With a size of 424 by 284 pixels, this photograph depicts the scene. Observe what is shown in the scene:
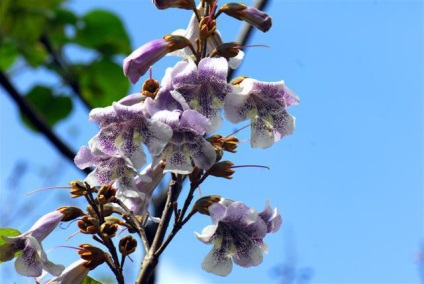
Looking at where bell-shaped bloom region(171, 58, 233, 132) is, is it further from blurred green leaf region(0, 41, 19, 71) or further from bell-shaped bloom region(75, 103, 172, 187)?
blurred green leaf region(0, 41, 19, 71)

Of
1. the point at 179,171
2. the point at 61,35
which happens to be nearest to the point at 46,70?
the point at 61,35

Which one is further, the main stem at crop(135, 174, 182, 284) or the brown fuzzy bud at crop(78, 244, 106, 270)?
the brown fuzzy bud at crop(78, 244, 106, 270)

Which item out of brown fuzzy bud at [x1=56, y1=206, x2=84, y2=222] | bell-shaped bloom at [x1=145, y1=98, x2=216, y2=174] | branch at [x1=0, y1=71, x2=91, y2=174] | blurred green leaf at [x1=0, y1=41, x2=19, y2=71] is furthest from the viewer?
blurred green leaf at [x1=0, y1=41, x2=19, y2=71]

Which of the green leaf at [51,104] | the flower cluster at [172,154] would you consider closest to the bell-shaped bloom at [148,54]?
the flower cluster at [172,154]

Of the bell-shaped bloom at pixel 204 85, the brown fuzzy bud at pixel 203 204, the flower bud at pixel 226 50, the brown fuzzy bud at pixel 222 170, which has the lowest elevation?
the brown fuzzy bud at pixel 203 204

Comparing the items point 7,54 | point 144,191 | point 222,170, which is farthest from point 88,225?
point 7,54

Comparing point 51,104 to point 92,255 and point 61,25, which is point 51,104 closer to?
point 61,25

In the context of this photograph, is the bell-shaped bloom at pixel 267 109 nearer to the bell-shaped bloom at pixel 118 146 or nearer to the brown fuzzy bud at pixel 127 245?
the bell-shaped bloom at pixel 118 146

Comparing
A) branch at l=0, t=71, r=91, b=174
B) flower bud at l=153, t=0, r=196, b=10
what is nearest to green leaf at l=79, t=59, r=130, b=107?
branch at l=0, t=71, r=91, b=174

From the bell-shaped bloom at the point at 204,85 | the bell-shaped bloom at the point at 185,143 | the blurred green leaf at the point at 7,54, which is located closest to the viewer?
the bell-shaped bloom at the point at 185,143
